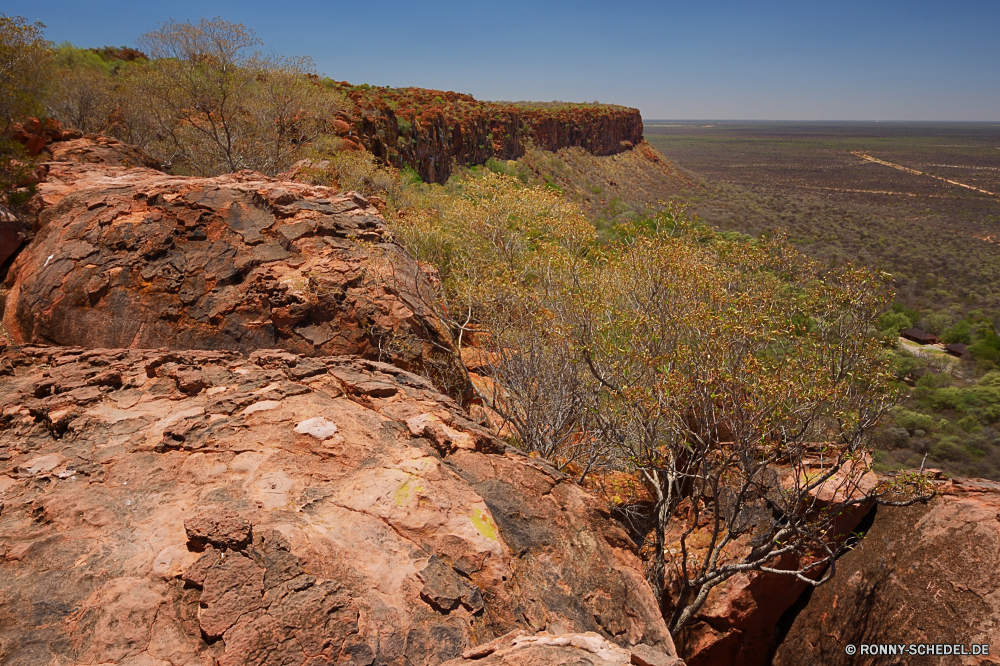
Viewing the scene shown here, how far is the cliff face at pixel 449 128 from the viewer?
32.2m

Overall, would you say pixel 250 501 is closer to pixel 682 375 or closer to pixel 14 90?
pixel 682 375

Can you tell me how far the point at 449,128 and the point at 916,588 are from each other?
4207 cm

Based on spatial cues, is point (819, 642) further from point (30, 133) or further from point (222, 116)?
point (222, 116)

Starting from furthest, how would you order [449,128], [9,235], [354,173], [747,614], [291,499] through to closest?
[449,128], [354,173], [9,235], [747,614], [291,499]

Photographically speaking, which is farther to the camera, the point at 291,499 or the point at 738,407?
the point at 738,407

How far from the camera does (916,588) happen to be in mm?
7383

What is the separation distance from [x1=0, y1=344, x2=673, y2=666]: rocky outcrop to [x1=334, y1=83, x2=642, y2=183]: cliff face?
23291mm

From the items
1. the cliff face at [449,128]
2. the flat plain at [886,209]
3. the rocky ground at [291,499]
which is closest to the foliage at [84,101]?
the cliff face at [449,128]

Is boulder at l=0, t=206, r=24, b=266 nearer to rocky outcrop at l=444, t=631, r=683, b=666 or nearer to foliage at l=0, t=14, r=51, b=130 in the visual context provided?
foliage at l=0, t=14, r=51, b=130

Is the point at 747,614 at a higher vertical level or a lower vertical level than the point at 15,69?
lower

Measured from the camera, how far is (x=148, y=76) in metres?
21.0

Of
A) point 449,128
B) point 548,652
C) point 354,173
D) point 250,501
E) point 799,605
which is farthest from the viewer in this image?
point 449,128

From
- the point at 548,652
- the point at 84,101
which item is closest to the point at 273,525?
the point at 548,652

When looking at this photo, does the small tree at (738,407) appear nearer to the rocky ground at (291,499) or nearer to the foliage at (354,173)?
the rocky ground at (291,499)
